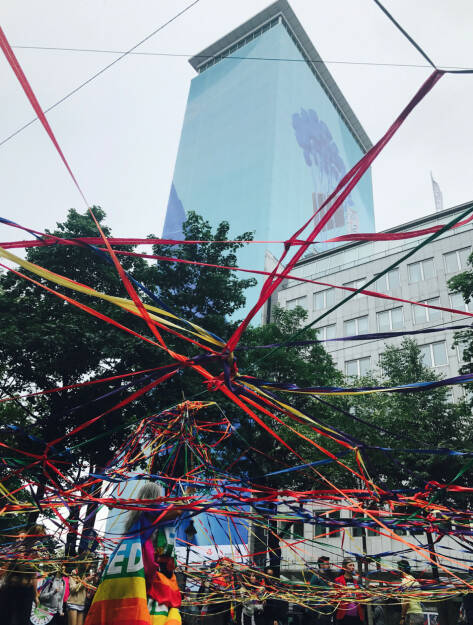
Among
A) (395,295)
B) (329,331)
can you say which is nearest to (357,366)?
(329,331)

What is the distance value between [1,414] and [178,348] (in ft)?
27.9

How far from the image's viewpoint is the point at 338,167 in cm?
7869

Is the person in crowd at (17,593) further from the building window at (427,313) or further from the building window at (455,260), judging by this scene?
the building window at (455,260)

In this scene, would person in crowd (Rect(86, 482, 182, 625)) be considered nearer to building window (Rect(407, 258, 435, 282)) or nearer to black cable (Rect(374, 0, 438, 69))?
black cable (Rect(374, 0, 438, 69))

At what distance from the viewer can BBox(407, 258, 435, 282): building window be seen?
35.7m

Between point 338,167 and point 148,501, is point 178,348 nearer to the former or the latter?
point 148,501

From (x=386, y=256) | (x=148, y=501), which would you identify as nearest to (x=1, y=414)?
(x=148, y=501)

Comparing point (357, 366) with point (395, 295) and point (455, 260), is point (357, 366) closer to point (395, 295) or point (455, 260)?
point (395, 295)

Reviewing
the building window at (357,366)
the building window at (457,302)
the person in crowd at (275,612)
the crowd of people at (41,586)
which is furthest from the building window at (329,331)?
the crowd of people at (41,586)

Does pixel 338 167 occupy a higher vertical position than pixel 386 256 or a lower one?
higher

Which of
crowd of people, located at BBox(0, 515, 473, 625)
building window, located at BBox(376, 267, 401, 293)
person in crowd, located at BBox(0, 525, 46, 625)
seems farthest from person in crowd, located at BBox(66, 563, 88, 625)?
building window, located at BBox(376, 267, 401, 293)

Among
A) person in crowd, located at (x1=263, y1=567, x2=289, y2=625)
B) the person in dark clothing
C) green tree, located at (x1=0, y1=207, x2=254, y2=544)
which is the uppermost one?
green tree, located at (x1=0, y1=207, x2=254, y2=544)

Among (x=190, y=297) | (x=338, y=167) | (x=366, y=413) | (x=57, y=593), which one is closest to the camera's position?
(x=57, y=593)

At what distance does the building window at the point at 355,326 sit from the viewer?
37.5 meters
